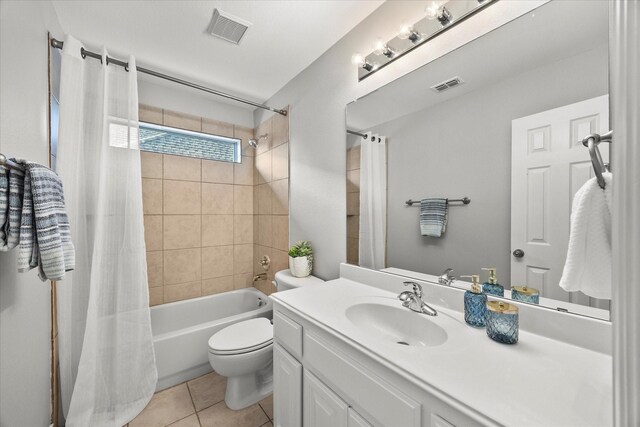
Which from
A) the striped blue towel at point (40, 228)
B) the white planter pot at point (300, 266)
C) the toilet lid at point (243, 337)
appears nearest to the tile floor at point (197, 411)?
the toilet lid at point (243, 337)

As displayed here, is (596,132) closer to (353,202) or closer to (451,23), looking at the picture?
(451,23)

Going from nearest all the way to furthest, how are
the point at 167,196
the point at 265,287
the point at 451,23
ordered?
the point at 451,23
the point at 167,196
the point at 265,287

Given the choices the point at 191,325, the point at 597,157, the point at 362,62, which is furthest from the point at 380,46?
the point at 191,325

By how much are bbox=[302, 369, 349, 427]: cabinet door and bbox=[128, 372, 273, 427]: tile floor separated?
2.47ft

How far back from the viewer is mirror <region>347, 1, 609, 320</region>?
0.81 metres

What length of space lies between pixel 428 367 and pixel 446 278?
53 cm

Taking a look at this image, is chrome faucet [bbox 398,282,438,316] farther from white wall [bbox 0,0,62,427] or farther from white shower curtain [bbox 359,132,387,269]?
white wall [bbox 0,0,62,427]

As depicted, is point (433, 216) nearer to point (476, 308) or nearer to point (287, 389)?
point (476, 308)

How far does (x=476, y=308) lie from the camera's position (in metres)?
0.91

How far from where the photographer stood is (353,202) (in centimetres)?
159

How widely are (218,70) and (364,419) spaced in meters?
2.39

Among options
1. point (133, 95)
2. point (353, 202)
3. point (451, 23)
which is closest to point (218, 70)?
point (133, 95)

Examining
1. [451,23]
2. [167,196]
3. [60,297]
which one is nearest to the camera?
[451,23]

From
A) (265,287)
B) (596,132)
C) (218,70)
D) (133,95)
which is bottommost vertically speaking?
(265,287)
